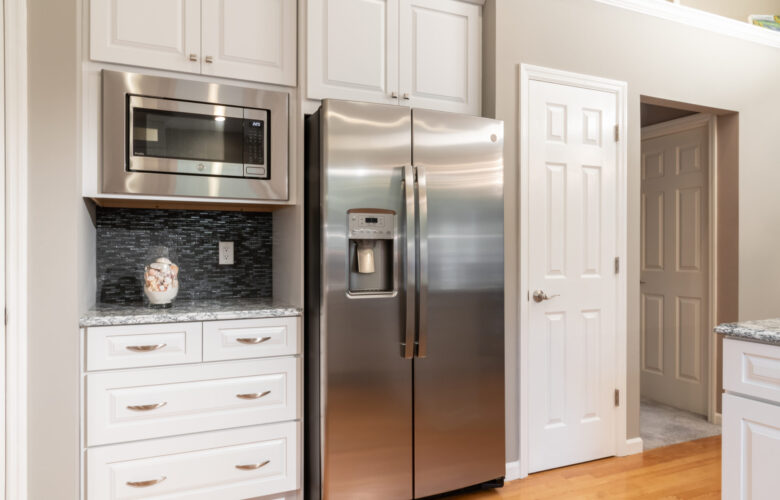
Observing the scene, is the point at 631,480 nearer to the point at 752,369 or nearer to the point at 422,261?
the point at 752,369

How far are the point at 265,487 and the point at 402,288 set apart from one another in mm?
1006

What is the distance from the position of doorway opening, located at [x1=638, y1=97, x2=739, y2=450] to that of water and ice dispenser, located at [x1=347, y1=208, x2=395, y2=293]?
1.96 meters

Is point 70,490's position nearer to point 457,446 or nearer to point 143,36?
point 457,446

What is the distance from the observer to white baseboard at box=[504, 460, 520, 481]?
2670mm

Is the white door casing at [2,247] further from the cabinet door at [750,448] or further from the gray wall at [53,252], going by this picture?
the cabinet door at [750,448]

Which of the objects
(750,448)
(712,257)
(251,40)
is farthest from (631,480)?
(251,40)

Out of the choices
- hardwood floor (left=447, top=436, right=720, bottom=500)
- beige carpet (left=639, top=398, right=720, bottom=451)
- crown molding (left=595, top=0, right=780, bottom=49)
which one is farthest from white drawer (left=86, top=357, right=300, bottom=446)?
crown molding (left=595, top=0, right=780, bottom=49)

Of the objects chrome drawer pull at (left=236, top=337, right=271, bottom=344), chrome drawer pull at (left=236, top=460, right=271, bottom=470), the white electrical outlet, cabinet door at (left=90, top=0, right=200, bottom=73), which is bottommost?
chrome drawer pull at (left=236, top=460, right=271, bottom=470)

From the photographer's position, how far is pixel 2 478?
1732 mm

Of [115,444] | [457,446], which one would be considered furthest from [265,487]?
[457,446]

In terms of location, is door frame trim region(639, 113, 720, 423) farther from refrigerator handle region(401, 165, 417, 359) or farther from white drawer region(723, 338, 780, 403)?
refrigerator handle region(401, 165, 417, 359)

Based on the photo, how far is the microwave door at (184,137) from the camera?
210 cm

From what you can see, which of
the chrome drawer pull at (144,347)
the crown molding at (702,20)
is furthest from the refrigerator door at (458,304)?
the crown molding at (702,20)

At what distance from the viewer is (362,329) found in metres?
2.20
